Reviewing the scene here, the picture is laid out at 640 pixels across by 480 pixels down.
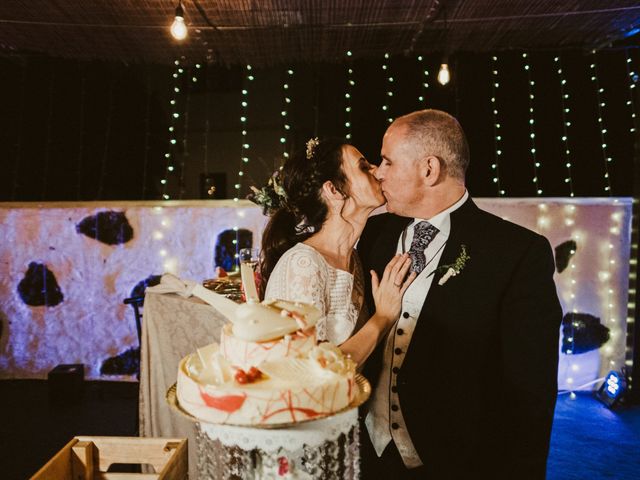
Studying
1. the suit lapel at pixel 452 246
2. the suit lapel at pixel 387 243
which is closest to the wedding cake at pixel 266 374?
the suit lapel at pixel 452 246

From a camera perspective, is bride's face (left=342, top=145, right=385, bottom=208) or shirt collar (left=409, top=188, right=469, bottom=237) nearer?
shirt collar (left=409, top=188, right=469, bottom=237)

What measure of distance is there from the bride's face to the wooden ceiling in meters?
2.70

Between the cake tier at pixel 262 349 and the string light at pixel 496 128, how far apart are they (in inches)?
192

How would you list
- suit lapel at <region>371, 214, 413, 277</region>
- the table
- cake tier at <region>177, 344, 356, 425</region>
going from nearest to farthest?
cake tier at <region>177, 344, 356, 425</region> < suit lapel at <region>371, 214, 413, 277</region> < the table

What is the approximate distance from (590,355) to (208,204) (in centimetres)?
458

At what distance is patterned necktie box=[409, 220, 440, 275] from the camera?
204 centimetres

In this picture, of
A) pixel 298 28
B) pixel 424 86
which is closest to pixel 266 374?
pixel 298 28

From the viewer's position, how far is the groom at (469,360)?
185 centimetres

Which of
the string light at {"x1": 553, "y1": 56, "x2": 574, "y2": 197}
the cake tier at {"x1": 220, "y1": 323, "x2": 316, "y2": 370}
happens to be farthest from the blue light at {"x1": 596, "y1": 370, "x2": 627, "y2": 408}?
the cake tier at {"x1": 220, "y1": 323, "x2": 316, "y2": 370}

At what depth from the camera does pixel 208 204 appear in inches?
212

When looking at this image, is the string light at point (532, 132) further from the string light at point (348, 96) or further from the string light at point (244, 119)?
the string light at point (244, 119)

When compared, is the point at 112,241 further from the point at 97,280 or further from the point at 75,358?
the point at 75,358

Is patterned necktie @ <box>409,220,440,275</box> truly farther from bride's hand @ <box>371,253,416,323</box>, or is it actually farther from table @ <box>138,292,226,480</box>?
table @ <box>138,292,226,480</box>

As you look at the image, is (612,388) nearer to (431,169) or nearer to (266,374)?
(431,169)
